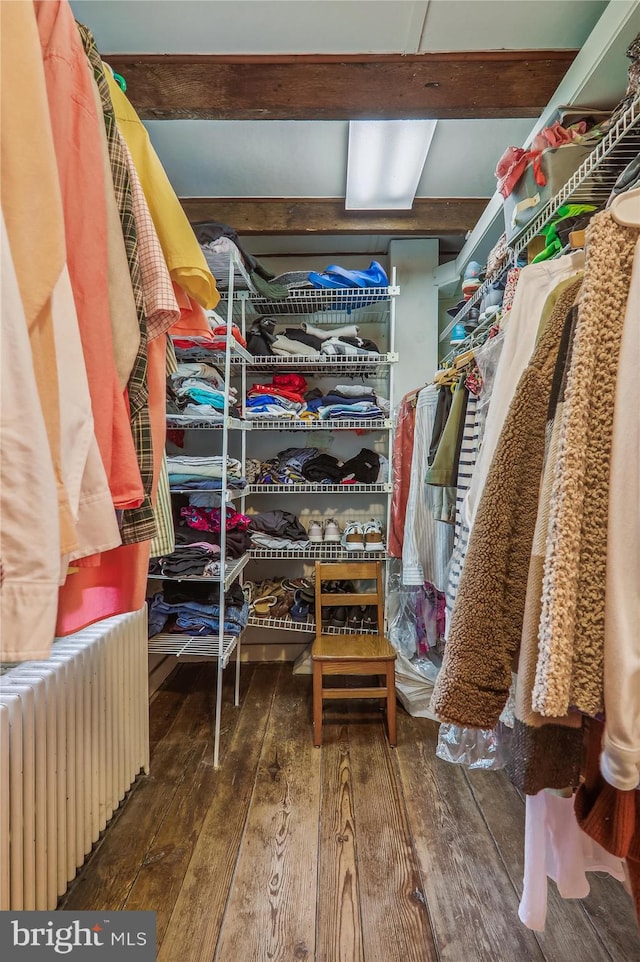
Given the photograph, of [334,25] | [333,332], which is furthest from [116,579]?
[333,332]

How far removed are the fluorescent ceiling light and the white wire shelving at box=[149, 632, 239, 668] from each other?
2.07 m

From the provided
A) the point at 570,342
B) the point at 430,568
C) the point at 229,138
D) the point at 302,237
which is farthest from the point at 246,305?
the point at 570,342

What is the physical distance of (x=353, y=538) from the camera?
7.96ft

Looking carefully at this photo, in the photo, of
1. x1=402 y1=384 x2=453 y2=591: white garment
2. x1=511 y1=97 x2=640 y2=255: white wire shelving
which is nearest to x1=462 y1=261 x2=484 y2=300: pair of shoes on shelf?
x1=402 y1=384 x2=453 y2=591: white garment

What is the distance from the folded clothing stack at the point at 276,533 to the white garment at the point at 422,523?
0.59 m

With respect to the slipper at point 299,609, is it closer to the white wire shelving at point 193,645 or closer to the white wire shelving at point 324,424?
the white wire shelving at point 193,645

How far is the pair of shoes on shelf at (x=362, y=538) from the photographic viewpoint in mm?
2391

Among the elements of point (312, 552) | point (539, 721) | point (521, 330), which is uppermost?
point (521, 330)

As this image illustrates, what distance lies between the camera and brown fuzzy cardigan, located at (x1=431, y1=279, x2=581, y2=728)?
641 mm

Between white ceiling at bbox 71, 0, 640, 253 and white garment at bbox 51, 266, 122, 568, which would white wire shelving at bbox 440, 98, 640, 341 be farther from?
white garment at bbox 51, 266, 122, 568

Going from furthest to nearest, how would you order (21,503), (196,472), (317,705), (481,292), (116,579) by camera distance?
1. (196,472)
2. (317,705)
3. (481,292)
4. (116,579)
5. (21,503)

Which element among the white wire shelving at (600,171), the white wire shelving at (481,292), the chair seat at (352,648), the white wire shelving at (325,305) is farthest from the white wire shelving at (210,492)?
the white wire shelving at (600,171)

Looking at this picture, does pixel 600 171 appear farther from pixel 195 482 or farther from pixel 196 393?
pixel 195 482

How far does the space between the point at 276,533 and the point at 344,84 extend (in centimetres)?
183
